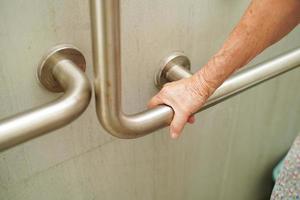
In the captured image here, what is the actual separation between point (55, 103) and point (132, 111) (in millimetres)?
180

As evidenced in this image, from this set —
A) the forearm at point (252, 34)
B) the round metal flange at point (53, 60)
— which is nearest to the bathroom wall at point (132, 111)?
the round metal flange at point (53, 60)

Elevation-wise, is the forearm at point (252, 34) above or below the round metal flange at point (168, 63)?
above

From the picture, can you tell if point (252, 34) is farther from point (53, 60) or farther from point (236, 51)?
point (53, 60)

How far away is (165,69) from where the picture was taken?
0.47 m

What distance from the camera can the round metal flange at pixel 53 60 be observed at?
356 mm

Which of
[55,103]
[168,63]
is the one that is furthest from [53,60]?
[168,63]

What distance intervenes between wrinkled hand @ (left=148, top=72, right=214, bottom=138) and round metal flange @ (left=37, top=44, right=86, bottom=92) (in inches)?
4.6

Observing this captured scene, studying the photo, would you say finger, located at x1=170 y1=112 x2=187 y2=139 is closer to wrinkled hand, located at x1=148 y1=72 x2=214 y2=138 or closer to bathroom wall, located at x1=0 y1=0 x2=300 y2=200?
wrinkled hand, located at x1=148 y1=72 x2=214 y2=138

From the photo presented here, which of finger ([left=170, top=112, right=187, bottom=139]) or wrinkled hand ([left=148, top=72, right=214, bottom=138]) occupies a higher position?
wrinkled hand ([left=148, top=72, right=214, bottom=138])

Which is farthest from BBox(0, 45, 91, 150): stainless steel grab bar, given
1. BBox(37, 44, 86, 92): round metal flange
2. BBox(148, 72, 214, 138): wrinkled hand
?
BBox(148, 72, 214, 138): wrinkled hand

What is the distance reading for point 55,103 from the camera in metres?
0.30

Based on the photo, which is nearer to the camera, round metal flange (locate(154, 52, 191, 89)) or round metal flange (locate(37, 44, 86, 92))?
round metal flange (locate(37, 44, 86, 92))

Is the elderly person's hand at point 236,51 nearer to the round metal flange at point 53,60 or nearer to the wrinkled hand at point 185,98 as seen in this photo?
the wrinkled hand at point 185,98

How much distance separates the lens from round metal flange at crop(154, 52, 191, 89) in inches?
18.3
